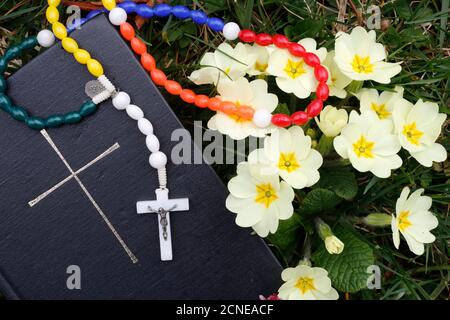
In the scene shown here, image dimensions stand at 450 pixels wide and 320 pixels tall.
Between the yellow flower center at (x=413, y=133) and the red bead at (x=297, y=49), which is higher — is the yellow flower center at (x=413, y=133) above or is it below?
below

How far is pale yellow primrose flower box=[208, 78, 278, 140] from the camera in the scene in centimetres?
155

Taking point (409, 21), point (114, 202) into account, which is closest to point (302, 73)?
point (409, 21)

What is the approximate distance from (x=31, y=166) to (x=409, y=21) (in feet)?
3.56

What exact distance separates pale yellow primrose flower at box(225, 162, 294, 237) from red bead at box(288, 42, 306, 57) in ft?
1.10

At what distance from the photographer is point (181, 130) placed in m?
1.57

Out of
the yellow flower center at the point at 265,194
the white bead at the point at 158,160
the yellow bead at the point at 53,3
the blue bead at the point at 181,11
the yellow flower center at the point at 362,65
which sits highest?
the yellow bead at the point at 53,3

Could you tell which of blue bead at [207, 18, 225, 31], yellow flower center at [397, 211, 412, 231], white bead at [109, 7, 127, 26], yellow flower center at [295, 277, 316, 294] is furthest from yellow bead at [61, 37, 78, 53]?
yellow flower center at [397, 211, 412, 231]

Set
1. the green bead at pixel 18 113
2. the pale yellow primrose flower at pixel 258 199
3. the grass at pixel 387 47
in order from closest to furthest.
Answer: the pale yellow primrose flower at pixel 258 199 → the green bead at pixel 18 113 → the grass at pixel 387 47

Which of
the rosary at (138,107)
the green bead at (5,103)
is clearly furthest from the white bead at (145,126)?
the green bead at (5,103)

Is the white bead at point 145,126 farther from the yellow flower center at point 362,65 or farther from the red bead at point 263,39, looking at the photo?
the yellow flower center at point 362,65

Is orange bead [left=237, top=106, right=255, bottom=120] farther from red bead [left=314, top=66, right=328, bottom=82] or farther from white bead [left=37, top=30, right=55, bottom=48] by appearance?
white bead [left=37, top=30, right=55, bottom=48]

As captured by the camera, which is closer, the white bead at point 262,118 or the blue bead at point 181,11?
the white bead at point 262,118

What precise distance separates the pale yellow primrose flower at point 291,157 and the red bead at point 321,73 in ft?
0.48

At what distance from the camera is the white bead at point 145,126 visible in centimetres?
154
